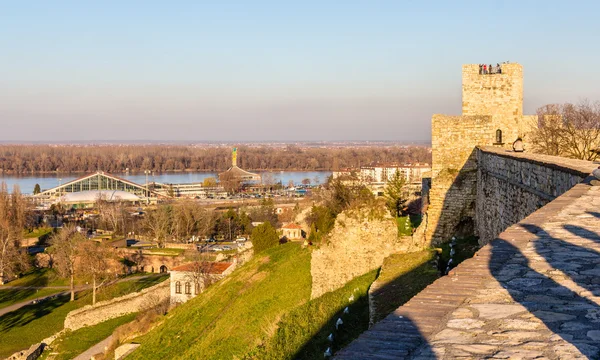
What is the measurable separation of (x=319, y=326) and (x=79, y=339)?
17067 mm

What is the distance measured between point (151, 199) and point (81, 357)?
6033 centimetres

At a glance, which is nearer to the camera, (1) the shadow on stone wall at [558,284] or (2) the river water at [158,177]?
(1) the shadow on stone wall at [558,284]

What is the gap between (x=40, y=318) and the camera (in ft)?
93.4

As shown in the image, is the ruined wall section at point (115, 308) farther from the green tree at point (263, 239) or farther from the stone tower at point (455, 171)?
the stone tower at point (455, 171)

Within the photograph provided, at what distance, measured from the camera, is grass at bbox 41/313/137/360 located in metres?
22.4

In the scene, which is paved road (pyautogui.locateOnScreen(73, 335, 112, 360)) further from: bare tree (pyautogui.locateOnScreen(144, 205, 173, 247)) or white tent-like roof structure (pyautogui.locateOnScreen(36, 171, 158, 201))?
white tent-like roof structure (pyautogui.locateOnScreen(36, 171, 158, 201))

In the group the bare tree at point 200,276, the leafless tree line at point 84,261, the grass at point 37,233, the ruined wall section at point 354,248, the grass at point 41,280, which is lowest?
the grass at point 41,280

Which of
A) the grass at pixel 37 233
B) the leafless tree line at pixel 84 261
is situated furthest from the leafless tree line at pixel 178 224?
the leafless tree line at pixel 84 261

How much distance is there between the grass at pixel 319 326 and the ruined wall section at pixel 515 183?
8.18ft

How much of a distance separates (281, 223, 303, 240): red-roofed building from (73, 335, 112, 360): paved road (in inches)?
586

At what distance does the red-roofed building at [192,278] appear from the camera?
2552 cm

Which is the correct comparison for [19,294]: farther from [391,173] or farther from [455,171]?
[391,173]

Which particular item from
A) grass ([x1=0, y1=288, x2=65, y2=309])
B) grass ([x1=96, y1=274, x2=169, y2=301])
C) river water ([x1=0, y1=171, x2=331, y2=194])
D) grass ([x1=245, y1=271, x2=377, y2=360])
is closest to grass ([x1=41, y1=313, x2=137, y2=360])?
grass ([x1=96, y1=274, x2=169, y2=301])

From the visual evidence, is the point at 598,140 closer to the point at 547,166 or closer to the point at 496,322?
the point at 547,166
